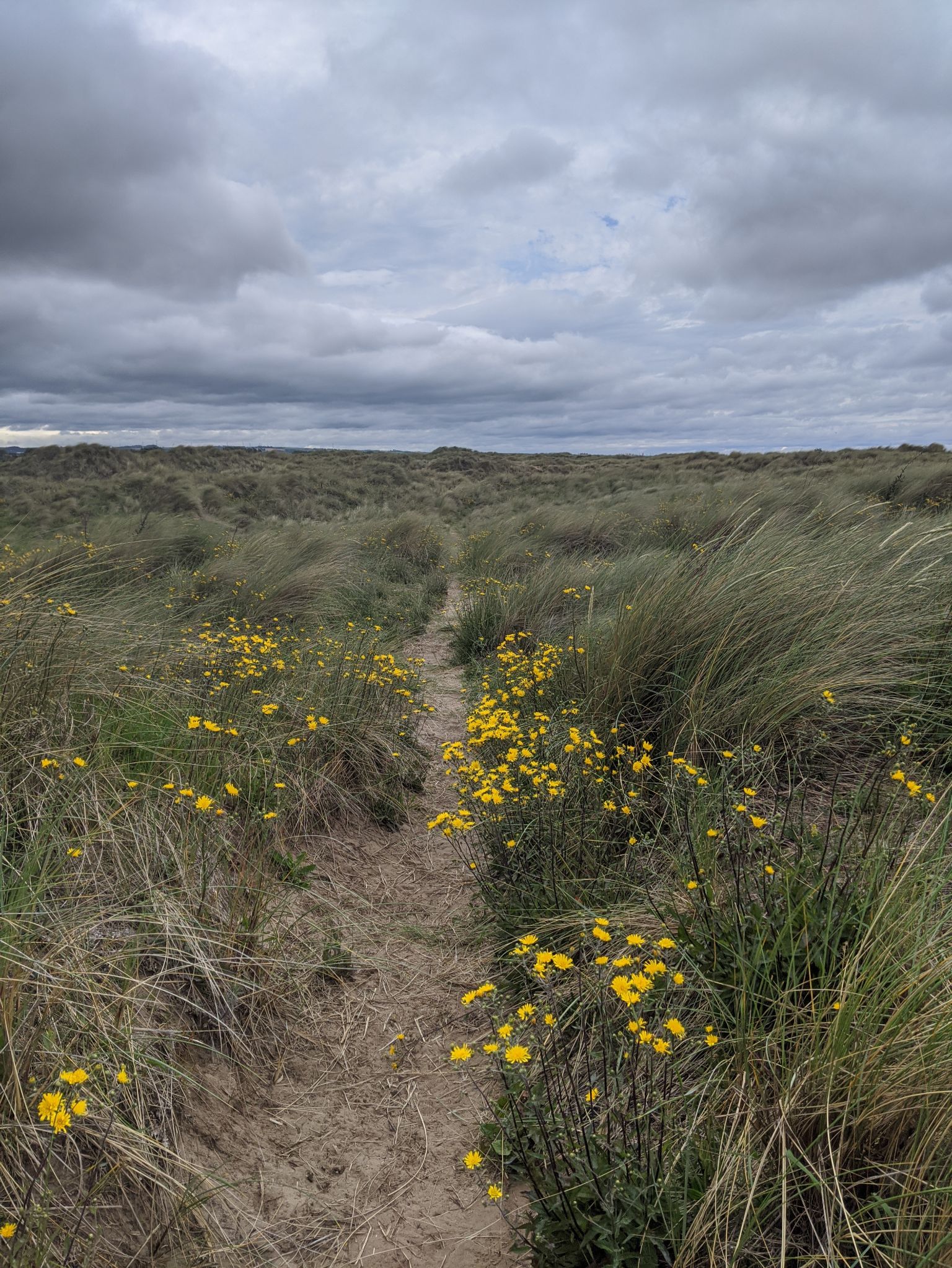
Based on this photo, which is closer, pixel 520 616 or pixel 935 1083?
pixel 935 1083

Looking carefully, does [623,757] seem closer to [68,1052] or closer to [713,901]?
[713,901]

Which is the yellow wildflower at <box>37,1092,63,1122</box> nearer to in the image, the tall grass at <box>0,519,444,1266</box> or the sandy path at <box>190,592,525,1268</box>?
the tall grass at <box>0,519,444,1266</box>

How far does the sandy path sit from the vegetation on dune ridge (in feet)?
0.32

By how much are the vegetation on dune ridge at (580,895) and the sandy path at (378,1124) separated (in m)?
0.10

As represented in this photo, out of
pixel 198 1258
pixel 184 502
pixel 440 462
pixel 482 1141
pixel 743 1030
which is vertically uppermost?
pixel 440 462

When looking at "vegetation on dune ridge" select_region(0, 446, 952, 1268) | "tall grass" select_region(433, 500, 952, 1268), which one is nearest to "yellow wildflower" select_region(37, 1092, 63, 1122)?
"vegetation on dune ridge" select_region(0, 446, 952, 1268)

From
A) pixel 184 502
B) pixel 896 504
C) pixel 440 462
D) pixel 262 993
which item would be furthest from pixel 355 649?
pixel 440 462

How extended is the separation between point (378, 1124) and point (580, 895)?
106 centimetres

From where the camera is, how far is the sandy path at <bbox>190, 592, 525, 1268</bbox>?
1893 millimetres

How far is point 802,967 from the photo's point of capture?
2053 millimetres

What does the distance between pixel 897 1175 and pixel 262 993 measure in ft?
6.63

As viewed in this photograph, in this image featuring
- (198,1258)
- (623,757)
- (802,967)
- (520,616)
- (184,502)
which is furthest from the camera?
(184,502)

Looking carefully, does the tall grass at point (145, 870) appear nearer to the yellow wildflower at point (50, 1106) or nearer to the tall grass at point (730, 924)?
the yellow wildflower at point (50, 1106)

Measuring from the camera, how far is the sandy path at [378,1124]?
1.89 metres
